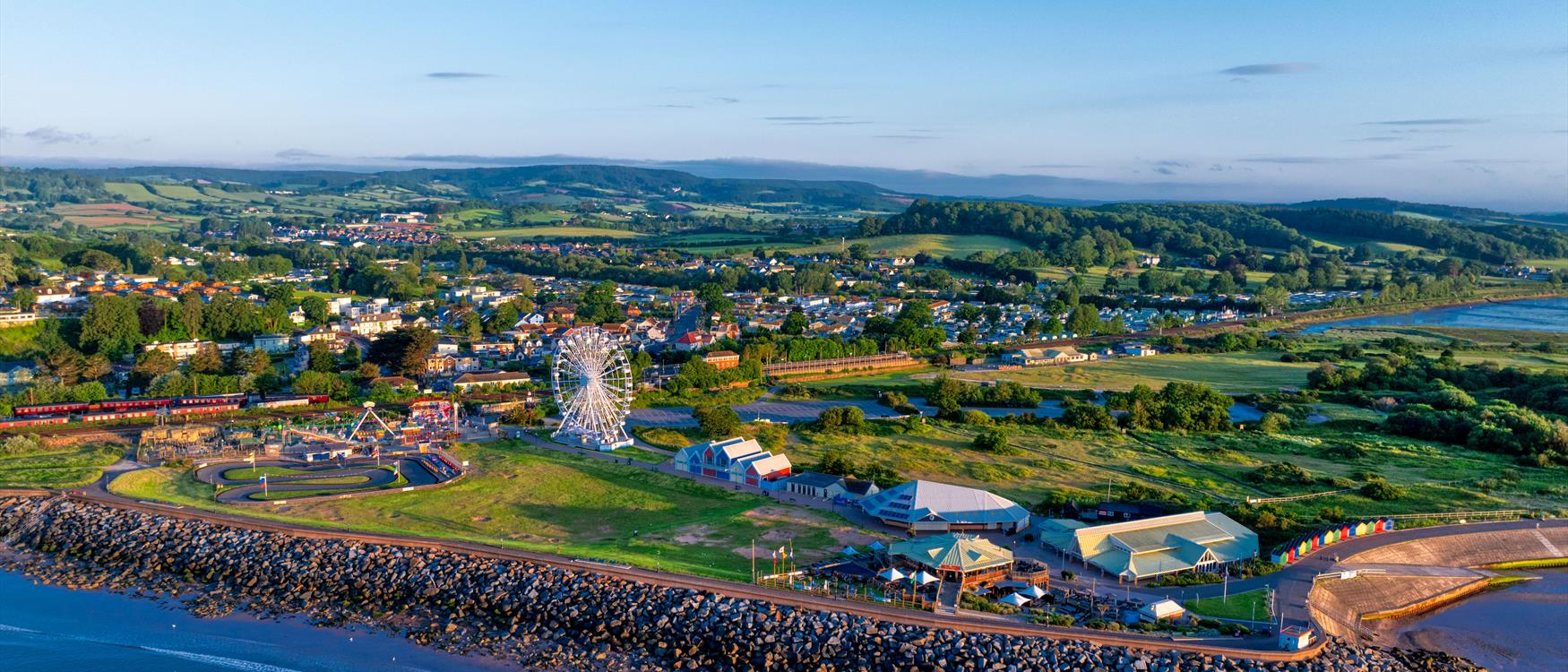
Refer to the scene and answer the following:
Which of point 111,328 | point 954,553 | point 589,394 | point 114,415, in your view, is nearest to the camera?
point 954,553

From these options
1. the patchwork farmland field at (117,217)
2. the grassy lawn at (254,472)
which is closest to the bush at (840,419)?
the grassy lawn at (254,472)

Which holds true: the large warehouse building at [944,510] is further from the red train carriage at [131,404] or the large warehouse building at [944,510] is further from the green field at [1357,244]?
the green field at [1357,244]

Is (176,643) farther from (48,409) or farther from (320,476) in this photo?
(48,409)

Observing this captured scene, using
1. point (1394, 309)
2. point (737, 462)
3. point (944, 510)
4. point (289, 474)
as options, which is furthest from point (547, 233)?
point (944, 510)

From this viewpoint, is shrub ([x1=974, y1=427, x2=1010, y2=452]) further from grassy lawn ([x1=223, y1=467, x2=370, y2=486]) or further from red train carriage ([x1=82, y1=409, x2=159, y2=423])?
red train carriage ([x1=82, y1=409, x2=159, y2=423])

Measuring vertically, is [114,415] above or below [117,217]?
below

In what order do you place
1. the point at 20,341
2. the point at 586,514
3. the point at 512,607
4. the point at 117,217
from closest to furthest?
the point at 512,607 < the point at 586,514 < the point at 20,341 < the point at 117,217
